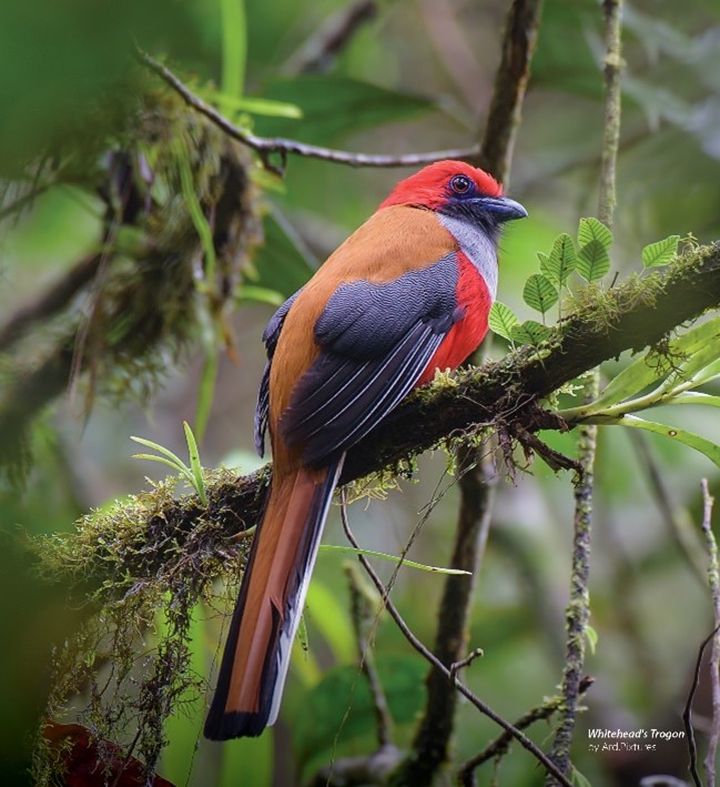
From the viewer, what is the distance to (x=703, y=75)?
204 inches

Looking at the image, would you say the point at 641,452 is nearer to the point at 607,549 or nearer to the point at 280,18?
the point at 607,549

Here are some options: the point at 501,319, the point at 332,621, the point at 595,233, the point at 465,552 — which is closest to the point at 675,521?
the point at 465,552

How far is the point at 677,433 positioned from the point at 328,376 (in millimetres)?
818

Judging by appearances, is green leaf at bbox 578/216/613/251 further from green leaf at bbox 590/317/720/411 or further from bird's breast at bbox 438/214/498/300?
bird's breast at bbox 438/214/498/300

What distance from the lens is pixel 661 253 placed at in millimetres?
1775

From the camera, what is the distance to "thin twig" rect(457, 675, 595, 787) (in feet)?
7.26

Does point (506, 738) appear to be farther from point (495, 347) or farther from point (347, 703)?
point (495, 347)

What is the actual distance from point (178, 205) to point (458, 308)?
160cm

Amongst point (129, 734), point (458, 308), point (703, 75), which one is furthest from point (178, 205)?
point (703, 75)

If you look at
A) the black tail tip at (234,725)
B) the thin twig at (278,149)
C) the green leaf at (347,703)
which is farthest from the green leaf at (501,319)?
the green leaf at (347,703)

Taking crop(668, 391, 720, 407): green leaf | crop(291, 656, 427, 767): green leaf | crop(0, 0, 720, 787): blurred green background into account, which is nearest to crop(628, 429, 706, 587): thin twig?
crop(0, 0, 720, 787): blurred green background

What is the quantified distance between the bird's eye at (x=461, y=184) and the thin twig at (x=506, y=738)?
180 centimetres

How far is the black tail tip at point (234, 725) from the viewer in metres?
1.70

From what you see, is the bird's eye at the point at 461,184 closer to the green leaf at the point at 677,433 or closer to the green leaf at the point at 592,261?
the green leaf at the point at 592,261
